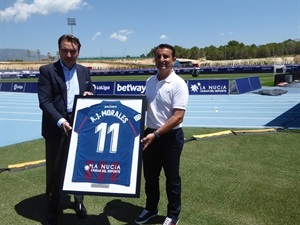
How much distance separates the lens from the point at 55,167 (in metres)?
3.98

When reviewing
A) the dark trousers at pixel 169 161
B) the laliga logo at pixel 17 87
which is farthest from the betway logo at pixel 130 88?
the dark trousers at pixel 169 161

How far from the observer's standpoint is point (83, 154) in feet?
12.1

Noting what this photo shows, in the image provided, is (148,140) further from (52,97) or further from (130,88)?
(130,88)

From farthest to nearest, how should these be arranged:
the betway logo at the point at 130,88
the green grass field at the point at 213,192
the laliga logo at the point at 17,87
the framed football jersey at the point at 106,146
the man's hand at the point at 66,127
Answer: the laliga logo at the point at 17,87 → the betway logo at the point at 130,88 → the green grass field at the point at 213,192 → the man's hand at the point at 66,127 → the framed football jersey at the point at 106,146

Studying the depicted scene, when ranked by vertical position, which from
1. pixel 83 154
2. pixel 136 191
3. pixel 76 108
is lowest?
pixel 136 191

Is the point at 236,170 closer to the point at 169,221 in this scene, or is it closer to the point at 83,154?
the point at 169,221

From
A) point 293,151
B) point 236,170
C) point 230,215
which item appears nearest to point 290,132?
point 293,151

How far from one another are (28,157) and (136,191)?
14.8 feet

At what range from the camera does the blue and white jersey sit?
3.59 meters

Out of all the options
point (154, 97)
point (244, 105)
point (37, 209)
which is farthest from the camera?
point (244, 105)

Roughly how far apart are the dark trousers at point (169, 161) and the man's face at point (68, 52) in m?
1.24

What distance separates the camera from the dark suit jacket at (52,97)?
384cm

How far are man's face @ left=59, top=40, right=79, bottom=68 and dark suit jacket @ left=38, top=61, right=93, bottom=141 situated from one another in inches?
5.1

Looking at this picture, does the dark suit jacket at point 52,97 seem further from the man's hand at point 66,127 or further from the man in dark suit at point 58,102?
the man's hand at point 66,127
